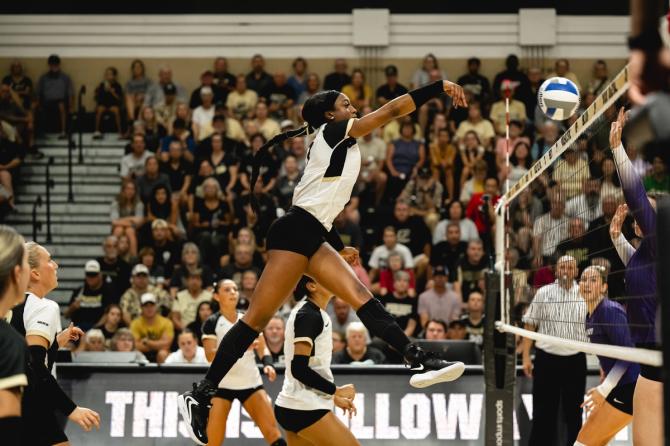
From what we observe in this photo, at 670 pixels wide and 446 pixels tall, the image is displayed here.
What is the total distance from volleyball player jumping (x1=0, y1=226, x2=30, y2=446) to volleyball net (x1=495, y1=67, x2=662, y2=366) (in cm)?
252

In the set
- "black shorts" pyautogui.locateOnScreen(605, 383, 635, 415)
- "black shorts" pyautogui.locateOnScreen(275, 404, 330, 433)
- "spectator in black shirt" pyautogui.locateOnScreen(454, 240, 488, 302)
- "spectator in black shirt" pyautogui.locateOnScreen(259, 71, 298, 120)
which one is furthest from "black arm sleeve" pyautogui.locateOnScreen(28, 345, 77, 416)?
"spectator in black shirt" pyautogui.locateOnScreen(259, 71, 298, 120)

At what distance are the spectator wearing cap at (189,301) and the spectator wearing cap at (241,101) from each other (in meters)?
4.71

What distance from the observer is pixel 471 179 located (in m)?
15.0

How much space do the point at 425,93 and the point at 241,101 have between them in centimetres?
1174

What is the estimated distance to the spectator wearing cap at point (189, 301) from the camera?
41.0ft

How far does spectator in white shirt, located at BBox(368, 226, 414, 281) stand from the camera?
43.4ft

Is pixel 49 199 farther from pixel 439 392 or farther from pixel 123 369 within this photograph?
pixel 439 392

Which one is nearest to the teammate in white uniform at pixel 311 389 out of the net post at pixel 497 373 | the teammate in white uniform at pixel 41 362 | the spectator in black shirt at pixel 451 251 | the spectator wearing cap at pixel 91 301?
the teammate in white uniform at pixel 41 362

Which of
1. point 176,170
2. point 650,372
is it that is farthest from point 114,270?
point 650,372

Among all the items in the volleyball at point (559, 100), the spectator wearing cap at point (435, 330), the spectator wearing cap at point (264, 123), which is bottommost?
the spectator wearing cap at point (435, 330)

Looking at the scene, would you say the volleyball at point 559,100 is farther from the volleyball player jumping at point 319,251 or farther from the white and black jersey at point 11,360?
the white and black jersey at point 11,360

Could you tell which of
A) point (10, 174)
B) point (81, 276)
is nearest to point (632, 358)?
point (81, 276)

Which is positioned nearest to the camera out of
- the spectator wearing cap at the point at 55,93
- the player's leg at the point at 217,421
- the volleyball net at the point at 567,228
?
the volleyball net at the point at 567,228

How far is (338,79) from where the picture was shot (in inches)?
679
